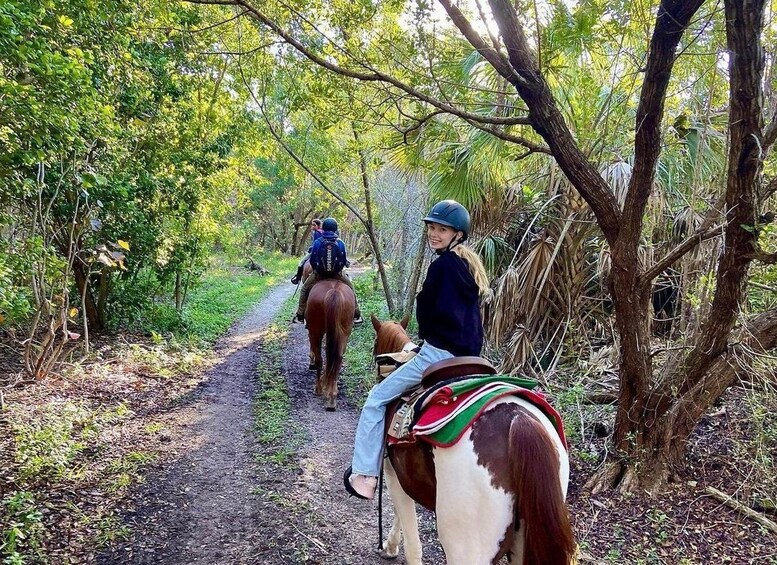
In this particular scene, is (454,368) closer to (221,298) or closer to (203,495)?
(203,495)

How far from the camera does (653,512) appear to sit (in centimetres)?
396

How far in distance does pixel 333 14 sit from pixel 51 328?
4835mm

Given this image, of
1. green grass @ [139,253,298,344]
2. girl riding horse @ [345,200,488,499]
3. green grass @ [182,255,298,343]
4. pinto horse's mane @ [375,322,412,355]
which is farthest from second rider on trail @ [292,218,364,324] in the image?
girl riding horse @ [345,200,488,499]

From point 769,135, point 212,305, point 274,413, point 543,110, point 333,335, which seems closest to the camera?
point 769,135

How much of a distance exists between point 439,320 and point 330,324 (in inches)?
159

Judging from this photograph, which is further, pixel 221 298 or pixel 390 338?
pixel 221 298

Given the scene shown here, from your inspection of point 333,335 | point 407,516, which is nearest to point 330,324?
point 333,335

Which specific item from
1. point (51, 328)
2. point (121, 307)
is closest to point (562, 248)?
point (51, 328)

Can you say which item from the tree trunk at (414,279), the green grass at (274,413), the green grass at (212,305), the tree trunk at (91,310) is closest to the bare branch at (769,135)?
the green grass at (274,413)

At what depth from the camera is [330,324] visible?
6.97 meters

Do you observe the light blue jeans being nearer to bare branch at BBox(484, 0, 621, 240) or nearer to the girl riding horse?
the girl riding horse

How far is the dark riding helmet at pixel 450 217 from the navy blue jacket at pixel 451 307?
190 mm

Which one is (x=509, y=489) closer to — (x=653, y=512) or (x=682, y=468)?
(x=653, y=512)

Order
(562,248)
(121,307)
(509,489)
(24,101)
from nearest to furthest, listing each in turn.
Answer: (509,489) < (24,101) < (562,248) < (121,307)
